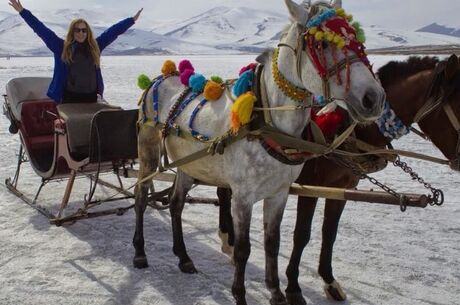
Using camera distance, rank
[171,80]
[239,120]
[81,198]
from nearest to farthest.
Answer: [239,120], [171,80], [81,198]

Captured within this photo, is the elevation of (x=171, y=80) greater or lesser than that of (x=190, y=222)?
greater

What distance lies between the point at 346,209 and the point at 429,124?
3.37 m

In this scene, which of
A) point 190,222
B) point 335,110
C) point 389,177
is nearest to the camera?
point 335,110

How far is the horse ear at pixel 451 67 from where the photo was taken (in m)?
3.62

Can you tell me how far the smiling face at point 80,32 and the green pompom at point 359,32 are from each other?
3966 millimetres

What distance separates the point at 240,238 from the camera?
156 inches

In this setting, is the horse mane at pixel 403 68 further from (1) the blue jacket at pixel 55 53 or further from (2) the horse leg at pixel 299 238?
(1) the blue jacket at pixel 55 53

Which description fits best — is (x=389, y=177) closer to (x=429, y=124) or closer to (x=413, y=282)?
(x=413, y=282)

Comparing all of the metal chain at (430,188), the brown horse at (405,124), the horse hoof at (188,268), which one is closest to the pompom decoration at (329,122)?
the brown horse at (405,124)

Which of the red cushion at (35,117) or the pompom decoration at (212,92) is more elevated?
the pompom decoration at (212,92)

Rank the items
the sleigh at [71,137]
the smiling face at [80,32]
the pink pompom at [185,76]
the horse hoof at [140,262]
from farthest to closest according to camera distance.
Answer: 1. the smiling face at [80,32]
2. the sleigh at [71,137]
3. the horse hoof at [140,262]
4. the pink pompom at [185,76]

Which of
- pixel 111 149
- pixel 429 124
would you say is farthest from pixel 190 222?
pixel 429 124

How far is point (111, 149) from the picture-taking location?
5648mm

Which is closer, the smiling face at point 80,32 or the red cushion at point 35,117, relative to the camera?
the smiling face at point 80,32
